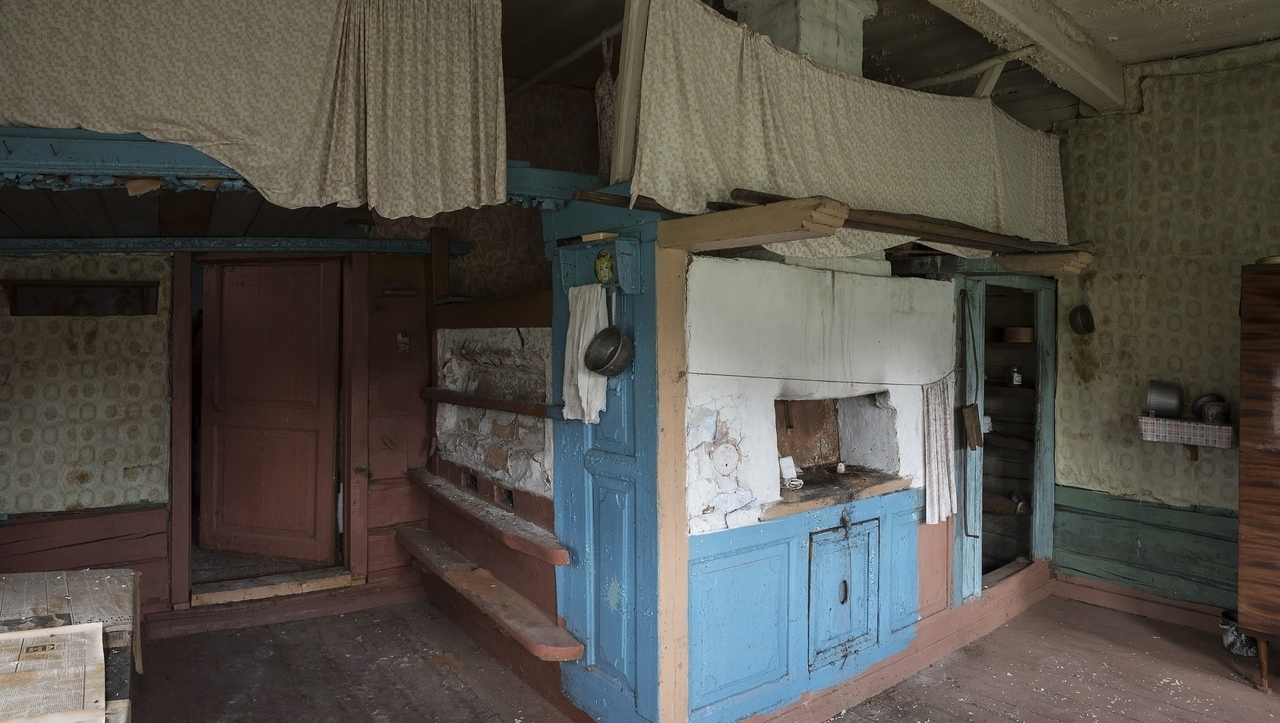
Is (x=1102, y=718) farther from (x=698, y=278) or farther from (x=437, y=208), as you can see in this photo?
(x=437, y=208)

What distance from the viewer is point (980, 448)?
4848 millimetres

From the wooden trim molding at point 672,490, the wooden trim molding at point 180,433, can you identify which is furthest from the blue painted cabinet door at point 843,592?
the wooden trim molding at point 180,433

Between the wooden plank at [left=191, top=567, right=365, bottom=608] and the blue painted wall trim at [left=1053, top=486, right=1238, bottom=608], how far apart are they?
488 cm

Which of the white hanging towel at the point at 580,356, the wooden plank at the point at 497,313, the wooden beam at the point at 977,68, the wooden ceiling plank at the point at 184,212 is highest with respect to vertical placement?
the wooden beam at the point at 977,68

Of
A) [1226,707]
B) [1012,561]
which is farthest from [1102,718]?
[1012,561]

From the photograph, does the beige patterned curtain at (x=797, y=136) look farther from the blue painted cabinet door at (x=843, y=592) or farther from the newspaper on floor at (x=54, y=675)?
the newspaper on floor at (x=54, y=675)

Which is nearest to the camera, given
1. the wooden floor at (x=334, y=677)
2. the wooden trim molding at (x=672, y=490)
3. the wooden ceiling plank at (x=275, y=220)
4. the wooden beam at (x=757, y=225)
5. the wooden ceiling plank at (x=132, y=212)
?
the wooden beam at (x=757, y=225)

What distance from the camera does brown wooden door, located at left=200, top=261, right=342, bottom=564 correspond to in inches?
207

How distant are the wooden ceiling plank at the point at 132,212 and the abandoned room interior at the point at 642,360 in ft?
0.17

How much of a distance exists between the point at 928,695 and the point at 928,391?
5.17ft

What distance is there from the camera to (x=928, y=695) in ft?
13.1

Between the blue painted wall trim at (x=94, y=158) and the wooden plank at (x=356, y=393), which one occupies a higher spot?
the blue painted wall trim at (x=94, y=158)

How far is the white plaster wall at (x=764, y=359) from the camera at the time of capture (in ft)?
10.7

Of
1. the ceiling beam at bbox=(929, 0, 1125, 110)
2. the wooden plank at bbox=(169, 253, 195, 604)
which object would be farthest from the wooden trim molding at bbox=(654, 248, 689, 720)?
the wooden plank at bbox=(169, 253, 195, 604)
